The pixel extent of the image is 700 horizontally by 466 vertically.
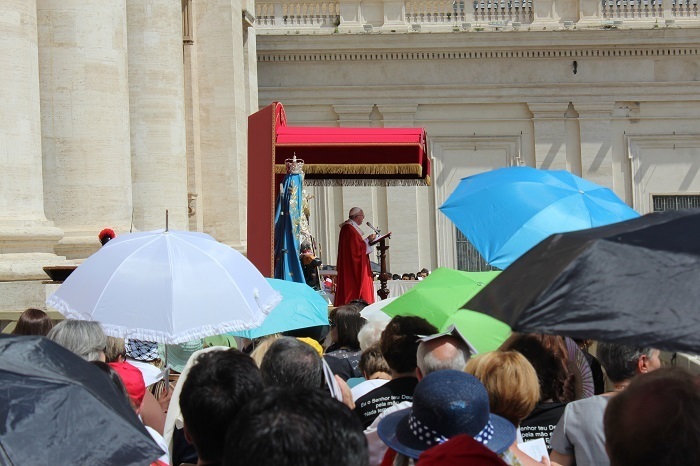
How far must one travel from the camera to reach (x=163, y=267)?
5.95 metres

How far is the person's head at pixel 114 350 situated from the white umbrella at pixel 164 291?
10 centimetres

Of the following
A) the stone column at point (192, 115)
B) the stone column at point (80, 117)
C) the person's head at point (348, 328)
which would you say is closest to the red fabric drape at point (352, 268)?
the stone column at point (80, 117)

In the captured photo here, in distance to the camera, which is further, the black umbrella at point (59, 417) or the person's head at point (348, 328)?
the person's head at point (348, 328)

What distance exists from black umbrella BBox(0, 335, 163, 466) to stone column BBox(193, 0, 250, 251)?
14613 mm

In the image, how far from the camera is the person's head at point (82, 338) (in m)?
5.21

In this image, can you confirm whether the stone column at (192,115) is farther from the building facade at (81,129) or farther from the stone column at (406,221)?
the stone column at (406,221)

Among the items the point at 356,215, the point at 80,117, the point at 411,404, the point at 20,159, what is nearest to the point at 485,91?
the point at 356,215

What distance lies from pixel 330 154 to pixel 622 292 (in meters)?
11.1

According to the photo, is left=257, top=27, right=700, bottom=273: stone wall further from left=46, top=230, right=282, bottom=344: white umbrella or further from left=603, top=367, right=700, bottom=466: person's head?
left=603, top=367, right=700, bottom=466: person's head

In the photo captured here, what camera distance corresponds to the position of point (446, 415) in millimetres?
3617

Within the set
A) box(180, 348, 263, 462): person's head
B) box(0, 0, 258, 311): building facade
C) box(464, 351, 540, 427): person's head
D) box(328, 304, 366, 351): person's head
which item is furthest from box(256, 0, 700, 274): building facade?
box(180, 348, 263, 462): person's head

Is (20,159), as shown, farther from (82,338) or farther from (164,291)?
(82,338)

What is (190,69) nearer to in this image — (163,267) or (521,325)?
(163,267)

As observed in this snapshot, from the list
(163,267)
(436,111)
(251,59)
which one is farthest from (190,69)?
(163,267)
